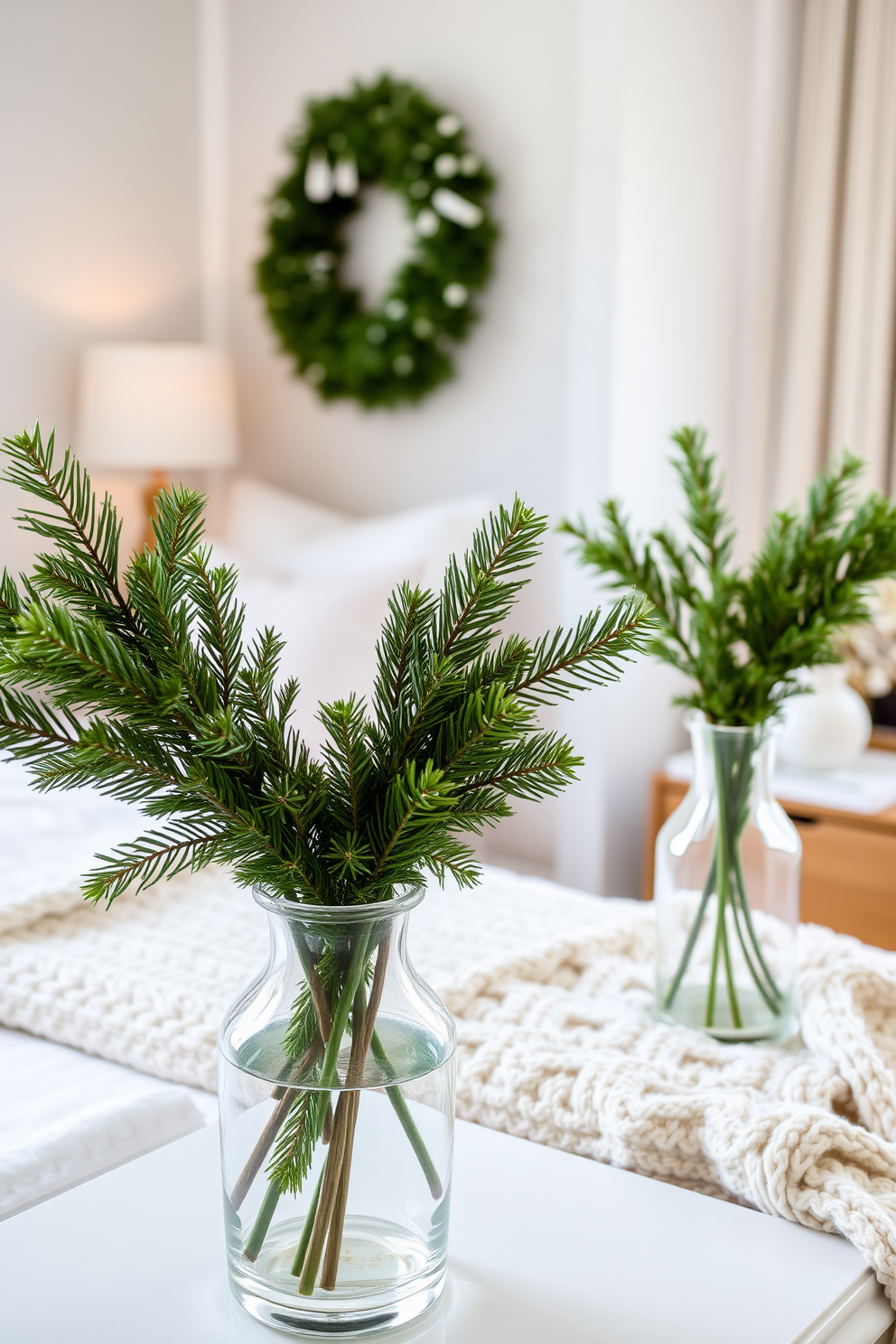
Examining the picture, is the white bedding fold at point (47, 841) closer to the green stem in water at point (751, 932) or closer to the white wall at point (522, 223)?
the green stem in water at point (751, 932)

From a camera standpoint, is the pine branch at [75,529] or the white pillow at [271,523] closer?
the pine branch at [75,529]

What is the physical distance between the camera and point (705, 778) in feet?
3.43

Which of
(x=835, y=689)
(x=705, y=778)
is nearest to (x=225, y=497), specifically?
(x=835, y=689)

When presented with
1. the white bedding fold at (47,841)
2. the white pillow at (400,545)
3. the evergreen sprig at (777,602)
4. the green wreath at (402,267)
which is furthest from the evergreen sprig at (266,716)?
the green wreath at (402,267)

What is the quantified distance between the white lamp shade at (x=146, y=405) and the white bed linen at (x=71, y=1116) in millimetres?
1824

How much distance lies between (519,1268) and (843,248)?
233 cm

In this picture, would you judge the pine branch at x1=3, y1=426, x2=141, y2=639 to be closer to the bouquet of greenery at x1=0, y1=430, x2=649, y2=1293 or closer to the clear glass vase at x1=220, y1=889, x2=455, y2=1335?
the bouquet of greenery at x1=0, y1=430, x2=649, y2=1293

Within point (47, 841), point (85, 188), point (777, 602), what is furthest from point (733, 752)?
point (85, 188)

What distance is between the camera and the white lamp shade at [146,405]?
8.63 ft

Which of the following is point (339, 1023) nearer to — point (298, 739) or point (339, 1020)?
point (339, 1020)

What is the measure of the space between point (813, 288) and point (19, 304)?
5.44 feet

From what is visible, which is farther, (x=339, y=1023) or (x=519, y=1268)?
(x=519, y=1268)

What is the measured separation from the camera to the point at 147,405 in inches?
104

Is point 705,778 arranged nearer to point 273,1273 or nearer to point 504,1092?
point 504,1092
